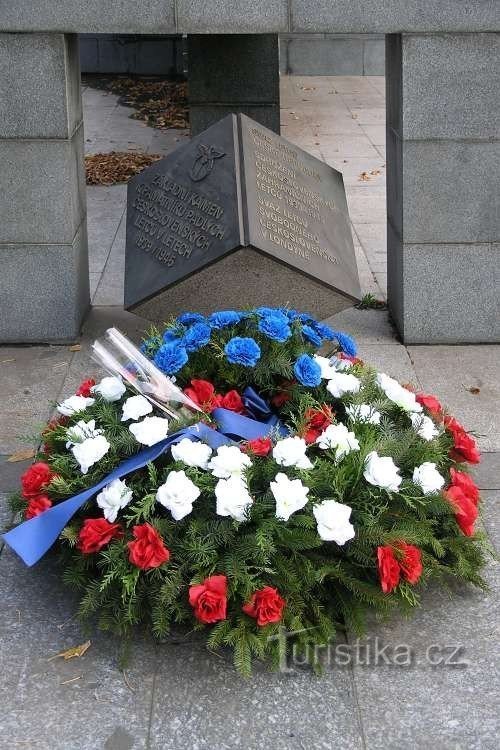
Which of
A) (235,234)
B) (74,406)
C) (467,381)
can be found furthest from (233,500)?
(467,381)

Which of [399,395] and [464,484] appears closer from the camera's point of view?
[464,484]

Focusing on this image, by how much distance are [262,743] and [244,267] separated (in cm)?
258

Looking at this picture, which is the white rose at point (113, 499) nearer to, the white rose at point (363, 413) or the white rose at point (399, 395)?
the white rose at point (363, 413)

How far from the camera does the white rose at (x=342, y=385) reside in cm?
455

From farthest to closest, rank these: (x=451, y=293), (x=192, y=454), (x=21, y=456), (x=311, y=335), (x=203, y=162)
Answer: (x=451, y=293) → (x=203, y=162) → (x=21, y=456) → (x=311, y=335) → (x=192, y=454)

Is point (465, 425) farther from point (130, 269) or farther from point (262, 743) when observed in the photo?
point (262, 743)

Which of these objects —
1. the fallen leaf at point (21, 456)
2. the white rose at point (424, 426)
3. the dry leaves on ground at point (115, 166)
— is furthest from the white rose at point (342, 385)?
the dry leaves on ground at point (115, 166)

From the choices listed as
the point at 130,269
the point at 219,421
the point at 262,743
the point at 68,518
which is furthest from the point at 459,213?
the point at 262,743

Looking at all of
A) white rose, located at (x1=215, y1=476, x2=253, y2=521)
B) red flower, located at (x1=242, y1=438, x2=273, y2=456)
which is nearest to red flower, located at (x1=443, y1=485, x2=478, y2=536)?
red flower, located at (x1=242, y1=438, x2=273, y2=456)

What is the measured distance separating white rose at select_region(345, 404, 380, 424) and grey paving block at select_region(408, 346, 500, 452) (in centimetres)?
112

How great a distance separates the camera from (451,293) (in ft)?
21.9

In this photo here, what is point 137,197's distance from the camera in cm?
618

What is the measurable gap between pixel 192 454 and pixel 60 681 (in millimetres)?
908

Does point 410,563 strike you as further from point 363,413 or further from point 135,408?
point 135,408
